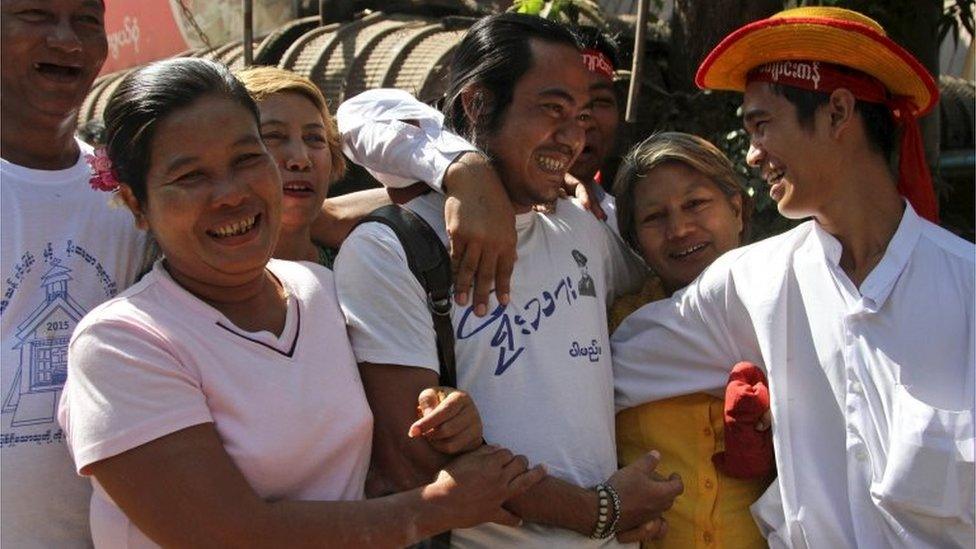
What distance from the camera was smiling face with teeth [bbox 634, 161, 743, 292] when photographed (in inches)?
125

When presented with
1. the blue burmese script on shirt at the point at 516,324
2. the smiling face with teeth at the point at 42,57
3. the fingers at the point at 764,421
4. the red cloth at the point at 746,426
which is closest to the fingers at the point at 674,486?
the red cloth at the point at 746,426

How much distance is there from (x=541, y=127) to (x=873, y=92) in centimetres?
81

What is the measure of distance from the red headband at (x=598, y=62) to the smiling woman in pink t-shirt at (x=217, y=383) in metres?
1.33

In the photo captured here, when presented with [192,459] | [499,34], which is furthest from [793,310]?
[192,459]

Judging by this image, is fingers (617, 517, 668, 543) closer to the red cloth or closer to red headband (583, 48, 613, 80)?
the red cloth

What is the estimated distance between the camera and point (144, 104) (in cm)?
225

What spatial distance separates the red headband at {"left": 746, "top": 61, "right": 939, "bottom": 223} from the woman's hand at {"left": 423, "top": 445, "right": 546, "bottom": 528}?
1.14 meters

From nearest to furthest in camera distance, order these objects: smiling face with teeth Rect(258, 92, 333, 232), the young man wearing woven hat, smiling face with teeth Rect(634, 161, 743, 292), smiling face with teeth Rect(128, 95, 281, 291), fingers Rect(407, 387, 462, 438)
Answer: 1. smiling face with teeth Rect(128, 95, 281, 291)
2. fingers Rect(407, 387, 462, 438)
3. the young man wearing woven hat
4. smiling face with teeth Rect(258, 92, 333, 232)
5. smiling face with teeth Rect(634, 161, 743, 292)

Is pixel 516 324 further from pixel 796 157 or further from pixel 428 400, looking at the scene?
pixel 796 157

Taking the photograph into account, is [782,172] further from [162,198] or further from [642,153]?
[162,198]

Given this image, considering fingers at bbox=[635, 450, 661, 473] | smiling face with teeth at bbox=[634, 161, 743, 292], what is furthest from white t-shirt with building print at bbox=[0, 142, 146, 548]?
smiling face with teeth at bbox=[634, 161, 743, 292]

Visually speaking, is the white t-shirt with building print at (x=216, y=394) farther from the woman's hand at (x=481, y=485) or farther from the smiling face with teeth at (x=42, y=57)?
the smiling face with teeth at (x=42, y=57)

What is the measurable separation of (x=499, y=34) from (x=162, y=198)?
1.05 metres

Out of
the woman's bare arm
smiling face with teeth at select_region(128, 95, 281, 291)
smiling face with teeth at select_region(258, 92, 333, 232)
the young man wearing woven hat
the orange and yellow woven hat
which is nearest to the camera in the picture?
the woman's bare arm
